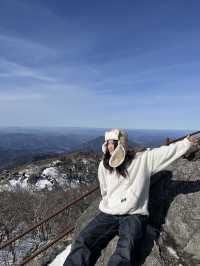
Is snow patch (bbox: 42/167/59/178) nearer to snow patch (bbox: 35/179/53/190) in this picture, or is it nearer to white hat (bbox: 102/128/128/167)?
snow patch (bbox: 35/179/53/190)

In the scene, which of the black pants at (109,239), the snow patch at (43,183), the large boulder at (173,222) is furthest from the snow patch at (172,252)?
the snow patch at (43,183)

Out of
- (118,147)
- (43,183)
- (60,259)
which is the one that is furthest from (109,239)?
(43,183)

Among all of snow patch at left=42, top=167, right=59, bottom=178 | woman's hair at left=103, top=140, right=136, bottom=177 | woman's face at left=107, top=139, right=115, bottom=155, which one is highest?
woman's face at left=107, top=139, right=115, bottom=155

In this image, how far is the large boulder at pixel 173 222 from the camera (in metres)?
6.33

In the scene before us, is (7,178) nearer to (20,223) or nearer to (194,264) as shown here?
(20,223)

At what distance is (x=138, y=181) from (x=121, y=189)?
0.32 m

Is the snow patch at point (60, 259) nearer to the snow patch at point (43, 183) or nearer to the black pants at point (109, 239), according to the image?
the black pants at point (109, 239)

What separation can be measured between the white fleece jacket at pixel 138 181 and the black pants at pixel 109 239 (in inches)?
6.0

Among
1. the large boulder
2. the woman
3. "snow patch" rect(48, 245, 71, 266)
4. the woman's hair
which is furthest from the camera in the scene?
"snow patch" rect(48, 245, 71, 266)

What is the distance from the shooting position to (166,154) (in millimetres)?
6637

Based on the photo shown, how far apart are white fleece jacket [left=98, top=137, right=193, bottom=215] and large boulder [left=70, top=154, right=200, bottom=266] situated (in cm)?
56

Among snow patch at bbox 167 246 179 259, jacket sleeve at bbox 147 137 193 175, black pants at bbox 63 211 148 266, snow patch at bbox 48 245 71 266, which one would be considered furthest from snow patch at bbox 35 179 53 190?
snow patch at bbox 167 246 179 259

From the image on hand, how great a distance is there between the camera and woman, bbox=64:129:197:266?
256 inches

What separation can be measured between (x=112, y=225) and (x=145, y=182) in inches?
36.7
